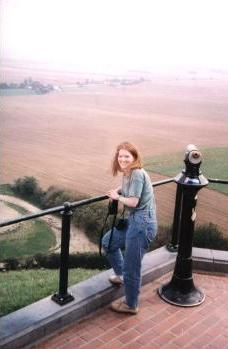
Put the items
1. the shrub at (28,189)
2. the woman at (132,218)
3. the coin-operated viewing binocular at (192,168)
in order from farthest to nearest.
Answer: the shrub at (28,189) → the coin-operated viewing binocular at (192,168) → the woman at (132,218)

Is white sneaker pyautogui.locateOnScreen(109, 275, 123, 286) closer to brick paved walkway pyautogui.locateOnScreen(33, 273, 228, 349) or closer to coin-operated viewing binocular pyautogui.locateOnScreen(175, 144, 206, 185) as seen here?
brick paved walkway pyautogui.locateOnScreen(33, 273, 228, 349)

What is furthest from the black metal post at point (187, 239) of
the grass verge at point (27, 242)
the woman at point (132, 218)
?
the grass verge at point (27, 242)

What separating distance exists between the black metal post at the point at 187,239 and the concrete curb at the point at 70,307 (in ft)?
0.93

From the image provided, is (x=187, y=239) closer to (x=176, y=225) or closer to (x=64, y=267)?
(x=176, y=225)

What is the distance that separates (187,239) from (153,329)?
0.79 m

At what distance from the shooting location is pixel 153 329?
122 inches

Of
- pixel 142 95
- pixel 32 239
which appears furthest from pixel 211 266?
pixel 32 239

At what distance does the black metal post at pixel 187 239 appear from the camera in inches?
132

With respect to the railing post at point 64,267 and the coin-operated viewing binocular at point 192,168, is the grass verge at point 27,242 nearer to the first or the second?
the railing post at point 64,267

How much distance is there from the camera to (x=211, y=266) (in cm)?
400

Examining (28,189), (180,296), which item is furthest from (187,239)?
(28,189)

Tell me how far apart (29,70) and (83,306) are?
731 centimetres

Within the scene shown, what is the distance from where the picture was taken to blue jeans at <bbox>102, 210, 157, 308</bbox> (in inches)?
119

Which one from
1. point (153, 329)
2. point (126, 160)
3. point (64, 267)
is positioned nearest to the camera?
point (126, 160)
